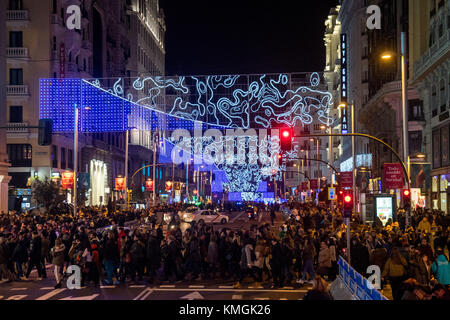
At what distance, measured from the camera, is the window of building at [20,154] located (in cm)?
5638

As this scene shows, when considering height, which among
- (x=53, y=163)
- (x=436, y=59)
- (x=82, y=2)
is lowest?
(x=53, y=163)

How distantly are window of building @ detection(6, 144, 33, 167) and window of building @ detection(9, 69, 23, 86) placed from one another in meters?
5.74

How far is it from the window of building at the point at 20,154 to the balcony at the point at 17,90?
4.61 m

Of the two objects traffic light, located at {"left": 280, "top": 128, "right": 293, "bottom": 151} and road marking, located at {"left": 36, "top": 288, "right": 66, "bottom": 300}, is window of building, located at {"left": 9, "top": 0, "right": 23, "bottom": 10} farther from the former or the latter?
road marking, located at {"left": 36, "top": 288, "right": 66, "bottom": 300}

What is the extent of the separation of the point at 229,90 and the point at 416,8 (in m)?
16.6

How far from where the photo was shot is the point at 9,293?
18078 mm

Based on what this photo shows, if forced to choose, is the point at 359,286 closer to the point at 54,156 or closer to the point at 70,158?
the point at 54,156

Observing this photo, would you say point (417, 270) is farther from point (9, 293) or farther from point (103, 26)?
point (103, 26)

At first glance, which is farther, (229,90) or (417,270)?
(229,90)

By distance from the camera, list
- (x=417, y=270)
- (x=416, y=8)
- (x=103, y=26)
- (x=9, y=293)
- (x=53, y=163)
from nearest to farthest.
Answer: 1. (x=417, y=270)
2. (x=9, y=293)
3. (x=416, y=8)
4. (x=53, y=163)
5. (x=103, y=26)

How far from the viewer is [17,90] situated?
56.9m

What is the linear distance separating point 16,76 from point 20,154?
7.22 m
